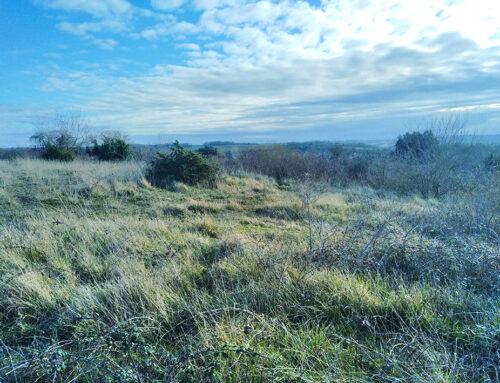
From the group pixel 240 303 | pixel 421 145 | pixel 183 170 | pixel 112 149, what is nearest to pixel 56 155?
pixel 112 149

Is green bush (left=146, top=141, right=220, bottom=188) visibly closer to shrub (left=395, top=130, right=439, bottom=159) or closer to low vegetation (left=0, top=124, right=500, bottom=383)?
low vegetation (left=0, top=124, right=500, bottom=383)

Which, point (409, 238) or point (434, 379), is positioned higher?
point (409, 238)

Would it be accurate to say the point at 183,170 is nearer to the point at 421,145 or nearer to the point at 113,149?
the point at 113,149

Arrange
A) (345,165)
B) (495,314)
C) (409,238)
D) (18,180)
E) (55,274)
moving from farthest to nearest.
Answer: (345,165)
(18,180)
(409,238)
(55,274)
(495,314)

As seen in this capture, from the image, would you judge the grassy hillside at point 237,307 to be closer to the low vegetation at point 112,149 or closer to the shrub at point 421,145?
the shrub at point 421,145

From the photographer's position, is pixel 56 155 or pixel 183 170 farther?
pixel 56 155

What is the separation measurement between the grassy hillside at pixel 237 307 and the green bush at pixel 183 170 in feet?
22.9

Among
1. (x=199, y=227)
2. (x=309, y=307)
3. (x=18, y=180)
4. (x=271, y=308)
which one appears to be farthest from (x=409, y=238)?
(x=18, y=180)

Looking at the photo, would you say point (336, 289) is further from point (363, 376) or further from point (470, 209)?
point (470, 209)

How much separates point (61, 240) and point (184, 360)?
3.41 metres

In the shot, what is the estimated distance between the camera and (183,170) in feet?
39.4

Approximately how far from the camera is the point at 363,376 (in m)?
1.93

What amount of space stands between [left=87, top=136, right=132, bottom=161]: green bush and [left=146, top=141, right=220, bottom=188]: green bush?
8.52m

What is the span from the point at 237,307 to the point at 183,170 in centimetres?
988
